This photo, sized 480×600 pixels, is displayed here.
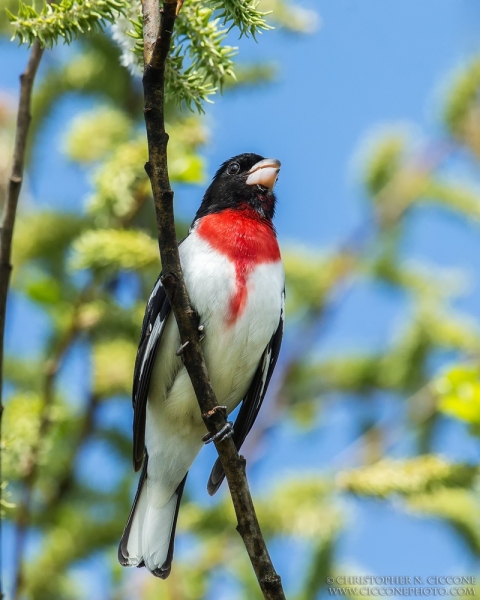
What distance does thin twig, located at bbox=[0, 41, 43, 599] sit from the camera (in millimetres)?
2912

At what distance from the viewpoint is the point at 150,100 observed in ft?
7.79

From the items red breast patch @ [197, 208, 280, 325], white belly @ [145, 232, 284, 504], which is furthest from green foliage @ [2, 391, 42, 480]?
red breast patch @ [197, 208, 280, 325]

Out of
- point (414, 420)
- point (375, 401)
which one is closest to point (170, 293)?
point (414, 420)

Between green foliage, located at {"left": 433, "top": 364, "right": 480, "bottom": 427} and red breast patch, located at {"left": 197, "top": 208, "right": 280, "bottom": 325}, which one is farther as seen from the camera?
red breast patch, located at {"left": 197, "top": 208, "right": 280, "bottom": 325}

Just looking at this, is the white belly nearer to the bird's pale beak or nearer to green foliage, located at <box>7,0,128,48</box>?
the bird's pale beak

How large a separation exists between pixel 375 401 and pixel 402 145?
1.62 m

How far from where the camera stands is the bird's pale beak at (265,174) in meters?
4.34

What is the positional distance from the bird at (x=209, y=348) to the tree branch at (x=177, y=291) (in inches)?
39.9

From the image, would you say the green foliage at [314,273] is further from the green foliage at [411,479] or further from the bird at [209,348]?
the green foliage at [411,479]

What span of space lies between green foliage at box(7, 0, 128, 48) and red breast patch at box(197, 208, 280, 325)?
62.9 inches

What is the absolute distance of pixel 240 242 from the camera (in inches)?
159

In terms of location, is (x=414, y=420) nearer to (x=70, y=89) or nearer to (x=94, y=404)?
(x=94, y=404)

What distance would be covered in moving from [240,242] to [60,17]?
1755 mm

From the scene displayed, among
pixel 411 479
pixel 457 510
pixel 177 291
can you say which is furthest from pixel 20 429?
pixel 457 510
